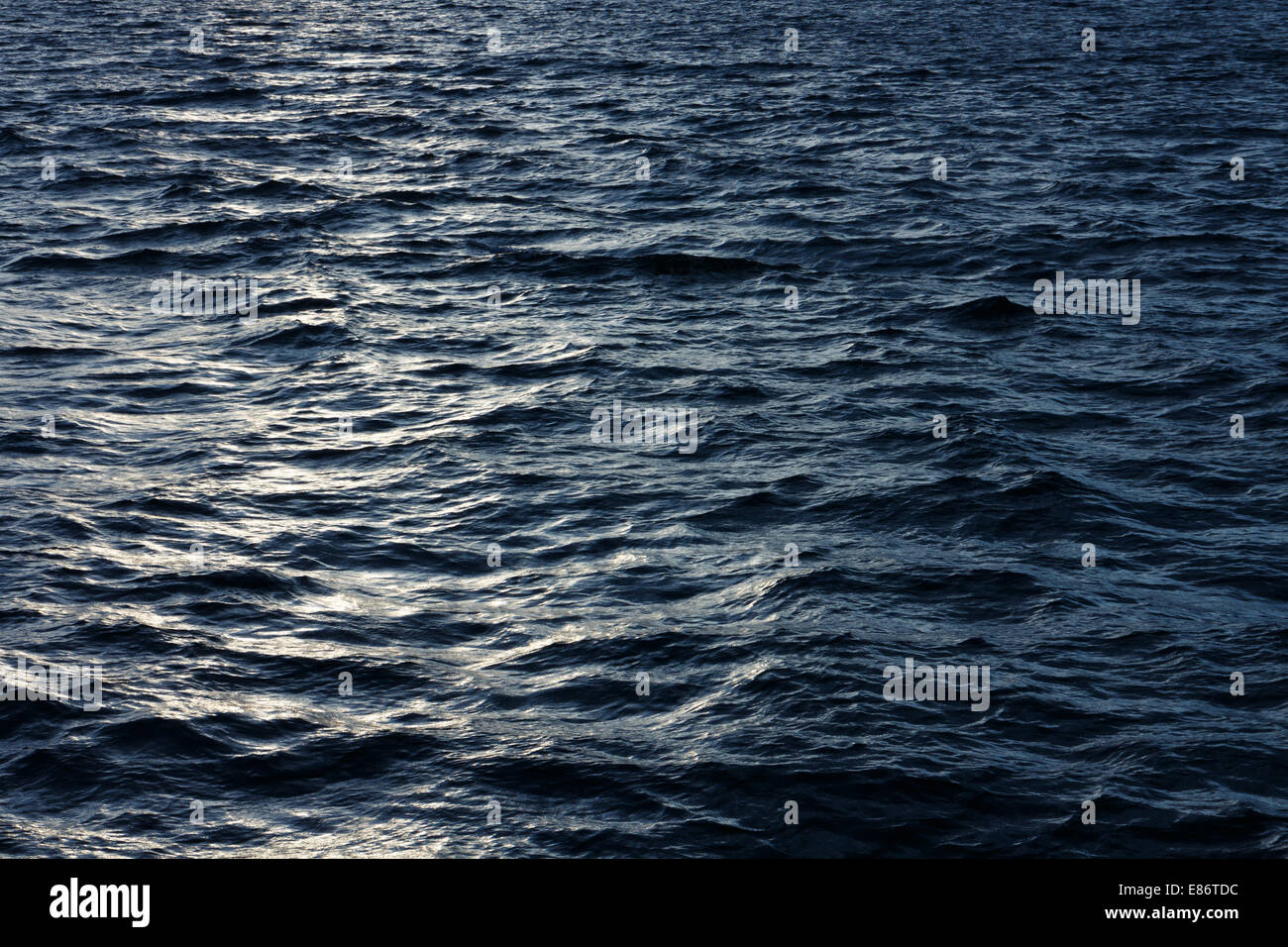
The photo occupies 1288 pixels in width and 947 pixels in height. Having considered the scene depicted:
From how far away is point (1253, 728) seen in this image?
1294cm

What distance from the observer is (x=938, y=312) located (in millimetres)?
24062

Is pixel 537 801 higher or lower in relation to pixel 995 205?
lower

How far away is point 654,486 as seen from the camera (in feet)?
59.4

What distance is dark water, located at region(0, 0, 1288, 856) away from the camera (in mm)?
12273

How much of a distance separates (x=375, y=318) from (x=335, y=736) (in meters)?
12.5

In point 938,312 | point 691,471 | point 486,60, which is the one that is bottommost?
point 691,471

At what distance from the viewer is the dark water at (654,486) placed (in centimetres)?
1227

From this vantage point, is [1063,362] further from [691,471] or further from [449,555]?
[449,555]

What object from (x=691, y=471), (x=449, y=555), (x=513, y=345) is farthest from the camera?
(x=513, y=345)
